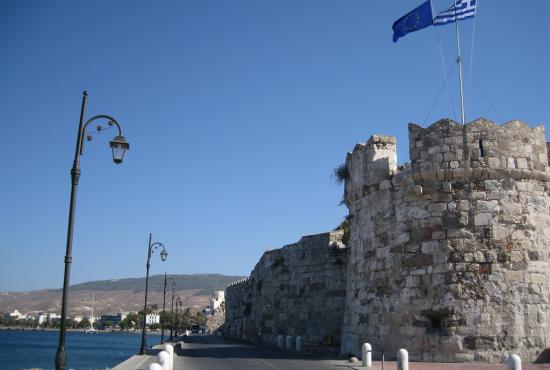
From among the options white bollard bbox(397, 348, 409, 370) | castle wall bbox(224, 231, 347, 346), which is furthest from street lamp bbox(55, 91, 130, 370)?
castle wall bbox(224, 231, 347, 346)

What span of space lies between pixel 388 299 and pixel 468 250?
2608mm

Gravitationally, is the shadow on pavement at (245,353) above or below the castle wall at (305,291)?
below

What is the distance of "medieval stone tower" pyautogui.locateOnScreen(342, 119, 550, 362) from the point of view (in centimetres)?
1359

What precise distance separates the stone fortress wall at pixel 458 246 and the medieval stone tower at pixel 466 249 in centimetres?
3

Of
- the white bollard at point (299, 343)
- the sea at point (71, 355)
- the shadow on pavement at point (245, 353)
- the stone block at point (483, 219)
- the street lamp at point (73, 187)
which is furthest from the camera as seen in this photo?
the sea at point (71, 355)

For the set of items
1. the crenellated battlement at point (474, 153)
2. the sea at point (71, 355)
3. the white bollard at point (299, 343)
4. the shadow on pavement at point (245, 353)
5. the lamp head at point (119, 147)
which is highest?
the crenellated battlement at point (474, 153)

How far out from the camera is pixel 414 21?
16.8 m

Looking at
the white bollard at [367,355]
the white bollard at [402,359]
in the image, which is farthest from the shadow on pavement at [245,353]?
the white bollard at [402,359]

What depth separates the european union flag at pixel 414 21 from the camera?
650 inches

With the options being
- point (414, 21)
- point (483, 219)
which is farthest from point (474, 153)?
point (414, 21)

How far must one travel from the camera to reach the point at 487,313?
44.6 ft

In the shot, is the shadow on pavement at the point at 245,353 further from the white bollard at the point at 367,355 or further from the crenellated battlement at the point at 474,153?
the crenellated battlement at the point at 474,153

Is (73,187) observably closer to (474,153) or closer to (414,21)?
(474,153)

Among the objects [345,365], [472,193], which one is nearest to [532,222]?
[472,193]
